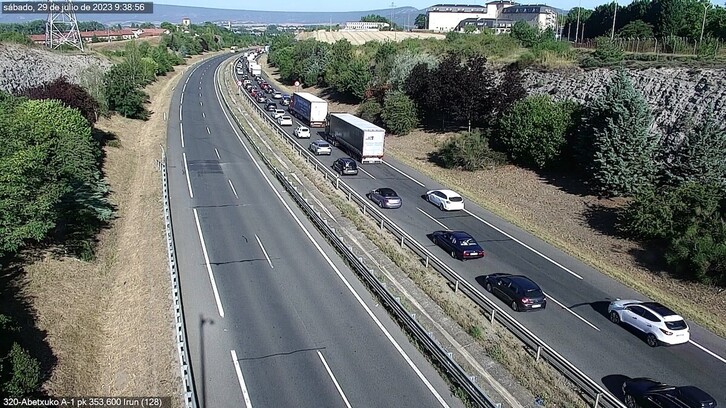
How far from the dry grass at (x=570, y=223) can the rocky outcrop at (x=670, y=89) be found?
9.47 meters

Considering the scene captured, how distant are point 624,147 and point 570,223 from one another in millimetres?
7272

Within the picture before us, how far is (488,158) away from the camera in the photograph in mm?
46469

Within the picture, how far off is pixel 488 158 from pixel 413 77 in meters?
20.6

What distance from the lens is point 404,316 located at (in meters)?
20.5

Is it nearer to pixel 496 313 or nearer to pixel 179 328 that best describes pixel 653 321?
pixel 496 313

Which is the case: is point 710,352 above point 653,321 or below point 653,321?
below

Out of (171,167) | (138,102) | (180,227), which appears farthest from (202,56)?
(180,227)

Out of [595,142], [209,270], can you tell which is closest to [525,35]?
[595,142]

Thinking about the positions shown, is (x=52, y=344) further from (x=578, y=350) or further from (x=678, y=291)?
(x=678, y=291)

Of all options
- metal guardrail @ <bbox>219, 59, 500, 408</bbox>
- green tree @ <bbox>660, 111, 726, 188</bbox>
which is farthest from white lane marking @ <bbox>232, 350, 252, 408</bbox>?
green tree @ <bbox>660, 111, 726, 188</bbox>

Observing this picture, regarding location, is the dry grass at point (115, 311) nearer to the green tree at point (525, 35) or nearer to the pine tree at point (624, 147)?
the pine tree at point (624, 147)

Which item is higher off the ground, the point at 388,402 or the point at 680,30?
the point at 680,30

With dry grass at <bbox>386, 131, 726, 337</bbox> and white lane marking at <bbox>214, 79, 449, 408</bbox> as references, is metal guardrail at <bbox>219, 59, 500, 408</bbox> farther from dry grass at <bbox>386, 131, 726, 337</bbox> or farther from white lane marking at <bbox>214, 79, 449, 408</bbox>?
dry grass at <bbox>386, 131, 726, 337</bbox>

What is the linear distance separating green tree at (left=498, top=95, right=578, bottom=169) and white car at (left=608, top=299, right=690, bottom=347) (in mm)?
22347
